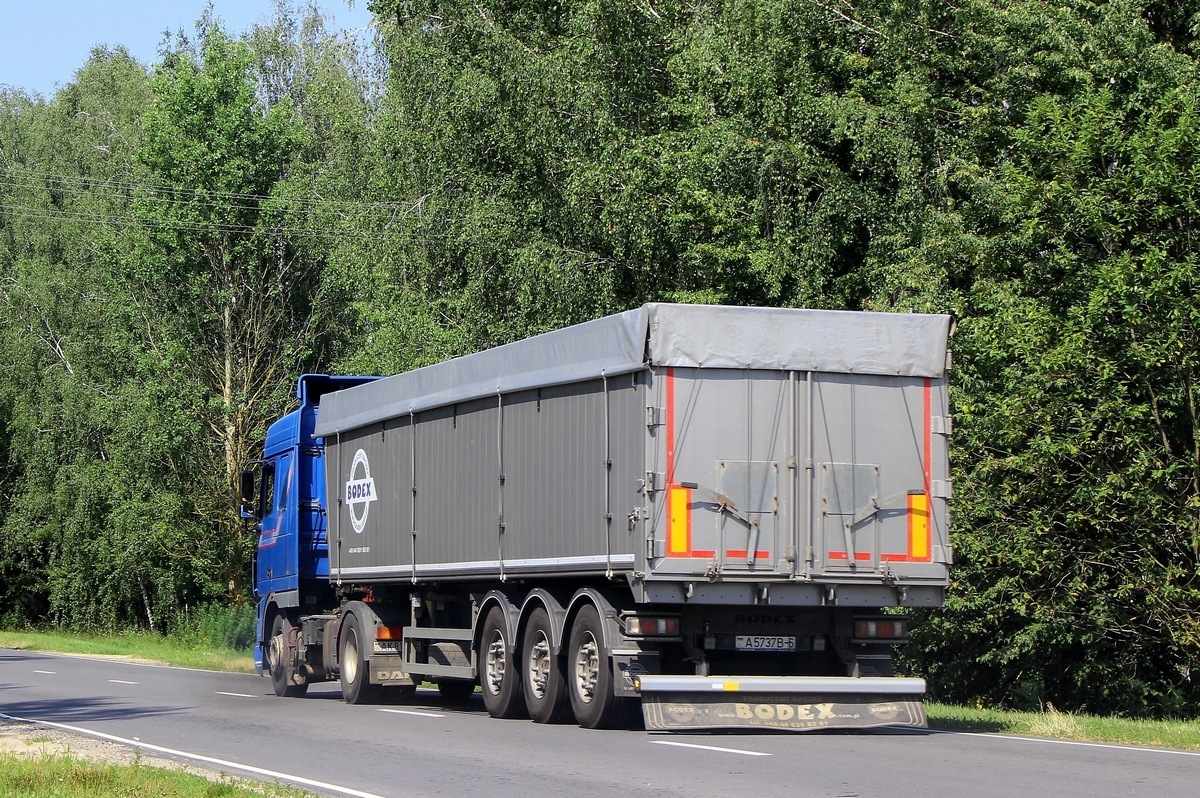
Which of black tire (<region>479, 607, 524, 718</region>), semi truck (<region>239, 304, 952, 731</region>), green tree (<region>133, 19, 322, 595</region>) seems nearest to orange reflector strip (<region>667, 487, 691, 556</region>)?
semi truck (<region>239, 304, 952, 731</region>)

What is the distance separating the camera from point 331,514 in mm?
21547

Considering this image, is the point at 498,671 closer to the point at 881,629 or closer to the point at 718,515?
the point at 718,515

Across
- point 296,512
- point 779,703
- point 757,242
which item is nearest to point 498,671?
point 779,703

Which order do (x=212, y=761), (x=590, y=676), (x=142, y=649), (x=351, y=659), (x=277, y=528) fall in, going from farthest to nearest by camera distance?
(x=142, y=649) < (x=277, y=528) < (x=351, y=659) < (x=590, y=676) < (x=212, y=761)

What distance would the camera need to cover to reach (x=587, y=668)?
1502 cm

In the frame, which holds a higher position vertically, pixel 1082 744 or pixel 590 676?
pixel 590 676

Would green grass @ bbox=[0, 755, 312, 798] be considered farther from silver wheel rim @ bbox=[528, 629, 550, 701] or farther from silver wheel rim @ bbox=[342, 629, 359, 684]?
silver wheel rim @ bbox=[342, 629, 359, 684]

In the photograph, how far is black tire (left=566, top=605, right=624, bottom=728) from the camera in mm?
14523

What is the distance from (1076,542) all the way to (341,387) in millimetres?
10081

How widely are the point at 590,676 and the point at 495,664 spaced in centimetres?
224

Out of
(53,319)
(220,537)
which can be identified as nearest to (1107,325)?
(220,537)

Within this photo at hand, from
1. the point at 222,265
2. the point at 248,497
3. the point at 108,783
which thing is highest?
the point at 222,265

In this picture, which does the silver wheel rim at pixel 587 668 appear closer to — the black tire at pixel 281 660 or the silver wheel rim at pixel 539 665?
the silver wheel rim at pixel 539 665

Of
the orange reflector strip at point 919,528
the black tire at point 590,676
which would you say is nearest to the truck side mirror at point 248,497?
the black tire at point 590,676
